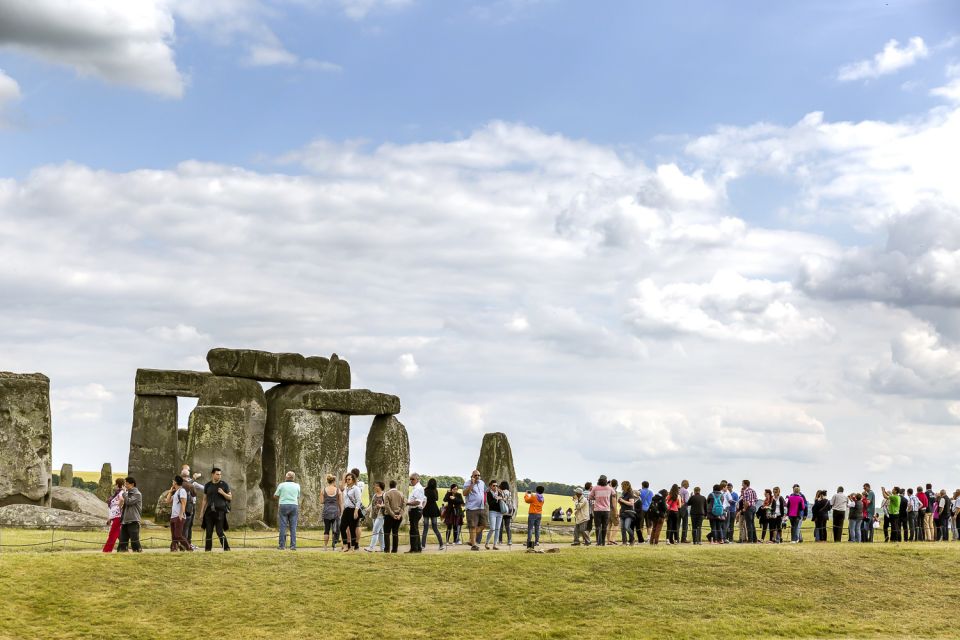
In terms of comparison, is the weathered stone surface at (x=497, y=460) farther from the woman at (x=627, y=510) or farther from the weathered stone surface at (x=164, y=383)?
the weathered stone surface at (x=164, y=383)

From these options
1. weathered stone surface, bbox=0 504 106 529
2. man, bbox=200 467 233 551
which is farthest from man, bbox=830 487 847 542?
weathered stone surface, bbox=0 504 106 529

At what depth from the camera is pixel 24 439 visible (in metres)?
30.3

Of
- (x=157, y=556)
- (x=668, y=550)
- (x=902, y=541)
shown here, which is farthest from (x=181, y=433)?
(x=902, y=541)

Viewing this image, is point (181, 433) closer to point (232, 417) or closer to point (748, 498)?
point (232, 417)

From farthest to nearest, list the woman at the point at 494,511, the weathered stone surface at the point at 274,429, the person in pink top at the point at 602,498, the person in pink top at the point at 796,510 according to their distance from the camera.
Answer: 1. the weathered stone surface at the point at 274,429
2. the person in pink top at the point at 796,510
3. the woman at the point at 494,511
4. the person in pink top at the point at 602,498

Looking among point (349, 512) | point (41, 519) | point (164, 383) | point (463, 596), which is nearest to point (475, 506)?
point (349, 512)

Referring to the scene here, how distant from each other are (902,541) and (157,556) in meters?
19.0

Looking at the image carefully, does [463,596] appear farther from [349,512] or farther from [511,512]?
[511,512]

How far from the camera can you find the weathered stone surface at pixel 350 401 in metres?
30.7

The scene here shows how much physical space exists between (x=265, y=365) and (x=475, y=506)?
36.8ft

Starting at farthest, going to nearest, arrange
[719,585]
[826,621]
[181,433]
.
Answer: [181,433], [719,585], [826,621]

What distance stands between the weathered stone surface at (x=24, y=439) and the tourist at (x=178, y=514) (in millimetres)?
8932

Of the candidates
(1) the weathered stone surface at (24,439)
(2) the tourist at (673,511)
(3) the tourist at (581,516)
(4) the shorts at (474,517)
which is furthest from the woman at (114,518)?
(2) the tourist at (673,511)

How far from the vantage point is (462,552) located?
79.5 feet
